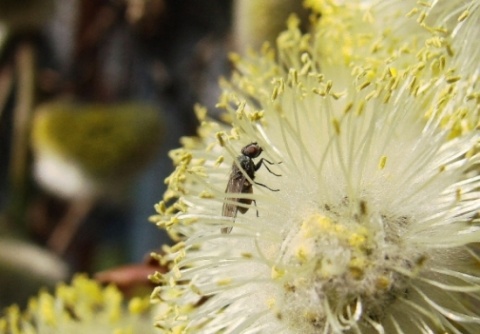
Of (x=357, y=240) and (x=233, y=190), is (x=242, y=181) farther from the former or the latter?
(x=357, y=240)

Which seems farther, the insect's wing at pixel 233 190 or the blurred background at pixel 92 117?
the blurred background at pixel 92 117

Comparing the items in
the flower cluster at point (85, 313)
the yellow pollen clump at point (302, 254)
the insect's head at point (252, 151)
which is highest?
the flower cluster at point (85, 313)

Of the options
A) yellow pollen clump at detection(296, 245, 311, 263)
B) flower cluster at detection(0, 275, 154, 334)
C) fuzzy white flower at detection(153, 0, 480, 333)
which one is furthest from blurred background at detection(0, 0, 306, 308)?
yellow pollen clump at detection(296, 245, 311, 263)

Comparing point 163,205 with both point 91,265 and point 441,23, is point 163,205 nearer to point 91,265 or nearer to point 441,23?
point 441,23

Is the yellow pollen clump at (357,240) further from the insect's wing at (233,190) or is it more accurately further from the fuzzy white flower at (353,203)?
the insect's wing at (233,190)

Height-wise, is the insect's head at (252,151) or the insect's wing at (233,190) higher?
the insect's head at (252,151)

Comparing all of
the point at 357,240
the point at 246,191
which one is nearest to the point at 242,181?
the point at 246,191

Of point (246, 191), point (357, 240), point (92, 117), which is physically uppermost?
point (92, 117)

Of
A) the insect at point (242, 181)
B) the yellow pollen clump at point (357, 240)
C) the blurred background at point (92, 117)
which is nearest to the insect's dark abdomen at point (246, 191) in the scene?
the insect at point (242, 181)
